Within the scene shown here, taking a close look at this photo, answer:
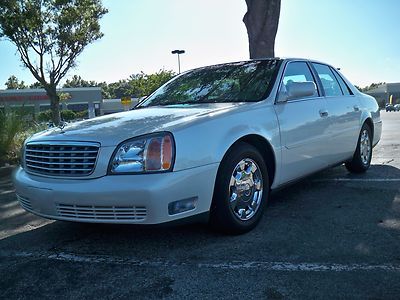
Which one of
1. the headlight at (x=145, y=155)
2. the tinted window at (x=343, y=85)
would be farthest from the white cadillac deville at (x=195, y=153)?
the tinted window at (x=343, y=85)

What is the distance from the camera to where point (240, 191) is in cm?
377

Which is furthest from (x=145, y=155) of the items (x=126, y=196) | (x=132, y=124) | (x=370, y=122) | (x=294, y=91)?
(x=370, y=122)

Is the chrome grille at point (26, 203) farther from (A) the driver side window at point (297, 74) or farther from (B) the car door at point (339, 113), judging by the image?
(B) the car door at point (339, 113)

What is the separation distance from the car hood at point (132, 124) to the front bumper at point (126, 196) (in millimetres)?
341

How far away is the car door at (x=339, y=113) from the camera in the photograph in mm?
5137

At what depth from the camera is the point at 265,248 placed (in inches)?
135

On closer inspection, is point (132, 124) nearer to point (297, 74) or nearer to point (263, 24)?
point (297, 74)

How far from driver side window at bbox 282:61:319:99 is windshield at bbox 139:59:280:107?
0.15 m

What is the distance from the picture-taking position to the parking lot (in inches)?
109

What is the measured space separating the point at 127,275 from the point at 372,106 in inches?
186

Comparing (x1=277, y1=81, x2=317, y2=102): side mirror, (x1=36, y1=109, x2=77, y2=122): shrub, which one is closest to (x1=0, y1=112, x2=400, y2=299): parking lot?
(x1=277, y1=81, x2=317, y2=102): side mirror

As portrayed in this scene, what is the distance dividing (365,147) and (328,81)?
4.26 ft

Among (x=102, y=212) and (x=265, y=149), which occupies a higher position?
(x=265, y=149)

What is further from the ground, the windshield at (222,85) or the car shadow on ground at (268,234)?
the windshield at (222,85)
